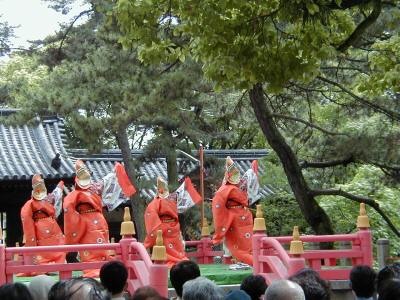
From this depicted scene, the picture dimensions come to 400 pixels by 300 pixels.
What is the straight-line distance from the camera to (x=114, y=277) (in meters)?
6.26

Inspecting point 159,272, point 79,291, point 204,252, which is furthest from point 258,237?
point 79,291

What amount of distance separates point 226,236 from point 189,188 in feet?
3.86

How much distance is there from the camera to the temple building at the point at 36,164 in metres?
16.4

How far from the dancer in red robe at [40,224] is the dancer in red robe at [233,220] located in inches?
99.6

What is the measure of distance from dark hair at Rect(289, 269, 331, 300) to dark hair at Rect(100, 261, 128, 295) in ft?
6.91

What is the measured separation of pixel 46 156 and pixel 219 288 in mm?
13873

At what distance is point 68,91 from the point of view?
1274 cm

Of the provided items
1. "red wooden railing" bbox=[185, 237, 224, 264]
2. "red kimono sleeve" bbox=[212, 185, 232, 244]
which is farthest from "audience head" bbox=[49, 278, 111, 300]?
"red wooden railing" bbox=[185, 237, 224, 264]

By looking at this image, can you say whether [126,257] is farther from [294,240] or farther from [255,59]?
[255,59]

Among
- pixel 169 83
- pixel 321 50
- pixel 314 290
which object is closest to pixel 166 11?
pixel 321 50

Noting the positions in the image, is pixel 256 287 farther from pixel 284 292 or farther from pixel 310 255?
pixel 310 255

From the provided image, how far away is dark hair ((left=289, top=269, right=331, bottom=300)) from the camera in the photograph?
438 cm

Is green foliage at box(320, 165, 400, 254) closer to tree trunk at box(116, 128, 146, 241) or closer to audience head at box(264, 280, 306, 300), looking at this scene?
tree trunk at box(116, 128, 146, 241)

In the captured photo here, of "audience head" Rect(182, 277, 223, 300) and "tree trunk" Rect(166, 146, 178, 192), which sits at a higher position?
"tree trunk" Rect(166, 146, 178, 192)
